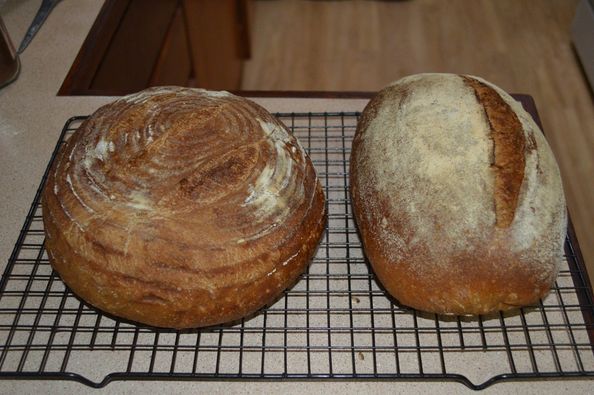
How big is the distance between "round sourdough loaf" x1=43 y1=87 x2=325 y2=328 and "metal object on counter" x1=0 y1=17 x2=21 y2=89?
50 centimetres

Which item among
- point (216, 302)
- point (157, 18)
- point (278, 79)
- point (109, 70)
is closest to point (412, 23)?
point (278, 79)

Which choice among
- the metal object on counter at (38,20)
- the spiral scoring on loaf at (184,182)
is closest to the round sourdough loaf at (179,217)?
the spiral scoring on loaf at (184,182)

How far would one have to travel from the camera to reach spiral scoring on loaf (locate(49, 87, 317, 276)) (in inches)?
32.6

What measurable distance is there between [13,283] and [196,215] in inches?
15.3

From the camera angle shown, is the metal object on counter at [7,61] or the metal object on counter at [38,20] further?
the metal object on counter at [38,20]

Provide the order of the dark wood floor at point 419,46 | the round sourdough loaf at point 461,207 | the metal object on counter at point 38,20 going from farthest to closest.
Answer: the dark wood floor at point 419,46 → the metal object on counter at point 38,20 → the round sourdough loaf at point 461,207

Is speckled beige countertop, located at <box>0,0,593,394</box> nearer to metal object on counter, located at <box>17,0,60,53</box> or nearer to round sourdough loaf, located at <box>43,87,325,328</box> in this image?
metal object on counter, located at <box>17,0,60,53</box>

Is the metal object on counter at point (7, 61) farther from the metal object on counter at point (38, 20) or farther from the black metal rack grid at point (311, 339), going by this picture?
the black metal rack grid at point (311, 339)

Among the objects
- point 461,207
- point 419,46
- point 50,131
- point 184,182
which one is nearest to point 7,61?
point 50,131

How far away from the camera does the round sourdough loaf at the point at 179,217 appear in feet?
2.70

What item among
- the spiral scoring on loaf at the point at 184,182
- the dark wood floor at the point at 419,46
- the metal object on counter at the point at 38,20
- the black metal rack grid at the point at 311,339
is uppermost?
the spiral scoring on loaf at the point at 184,182

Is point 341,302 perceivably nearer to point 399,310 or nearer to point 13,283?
point 399,310

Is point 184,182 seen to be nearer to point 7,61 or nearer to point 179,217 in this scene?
point 179,217

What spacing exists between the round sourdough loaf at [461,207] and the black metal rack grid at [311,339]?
0.26 ft
